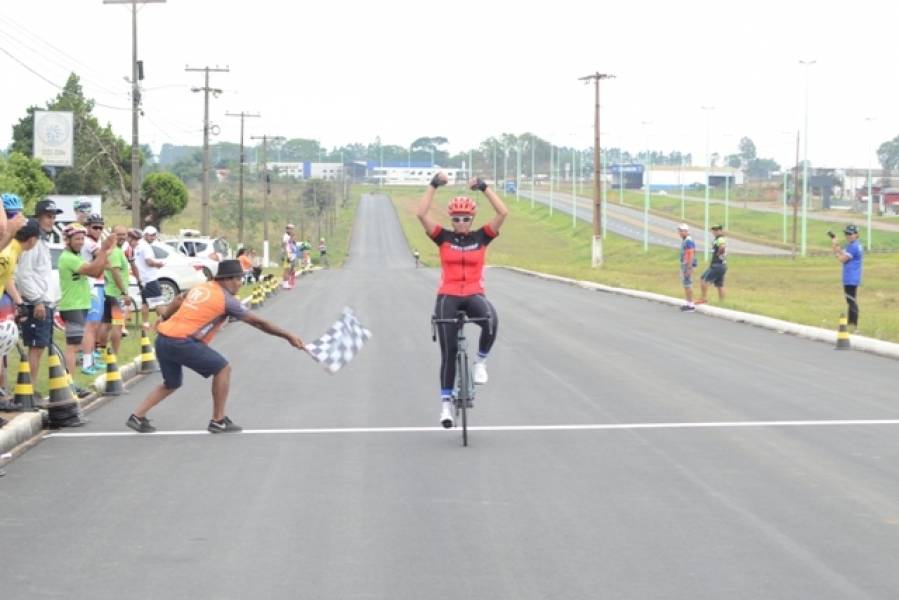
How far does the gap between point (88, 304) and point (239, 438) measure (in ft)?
14.7

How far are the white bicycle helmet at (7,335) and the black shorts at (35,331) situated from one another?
1403 mm

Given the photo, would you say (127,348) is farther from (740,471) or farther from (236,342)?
(740,471)

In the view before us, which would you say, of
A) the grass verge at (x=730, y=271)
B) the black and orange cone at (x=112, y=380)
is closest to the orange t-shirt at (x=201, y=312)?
the black and orange cone at (x=112, y=380)

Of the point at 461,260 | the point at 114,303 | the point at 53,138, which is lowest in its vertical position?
the point at 114,303

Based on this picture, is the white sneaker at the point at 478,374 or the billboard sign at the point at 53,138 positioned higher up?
the billboard sign at the point at 53,138

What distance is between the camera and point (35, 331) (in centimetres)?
1270

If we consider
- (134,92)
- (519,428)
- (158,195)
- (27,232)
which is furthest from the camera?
(158,195)

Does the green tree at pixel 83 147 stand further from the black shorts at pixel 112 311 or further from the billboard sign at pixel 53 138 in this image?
the black shorts at pixel 112 311

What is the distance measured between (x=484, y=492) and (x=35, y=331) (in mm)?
5784

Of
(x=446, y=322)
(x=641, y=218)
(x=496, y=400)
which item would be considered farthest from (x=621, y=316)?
(x=641, y=218)

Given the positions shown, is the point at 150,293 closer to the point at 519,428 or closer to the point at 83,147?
the point at 519,428

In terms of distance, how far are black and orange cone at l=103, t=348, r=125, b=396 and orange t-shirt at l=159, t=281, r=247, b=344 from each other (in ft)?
9.95

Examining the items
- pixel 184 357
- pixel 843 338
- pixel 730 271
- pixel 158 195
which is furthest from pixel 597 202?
pixel 184 357

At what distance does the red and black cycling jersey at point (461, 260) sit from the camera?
36.5 ft
